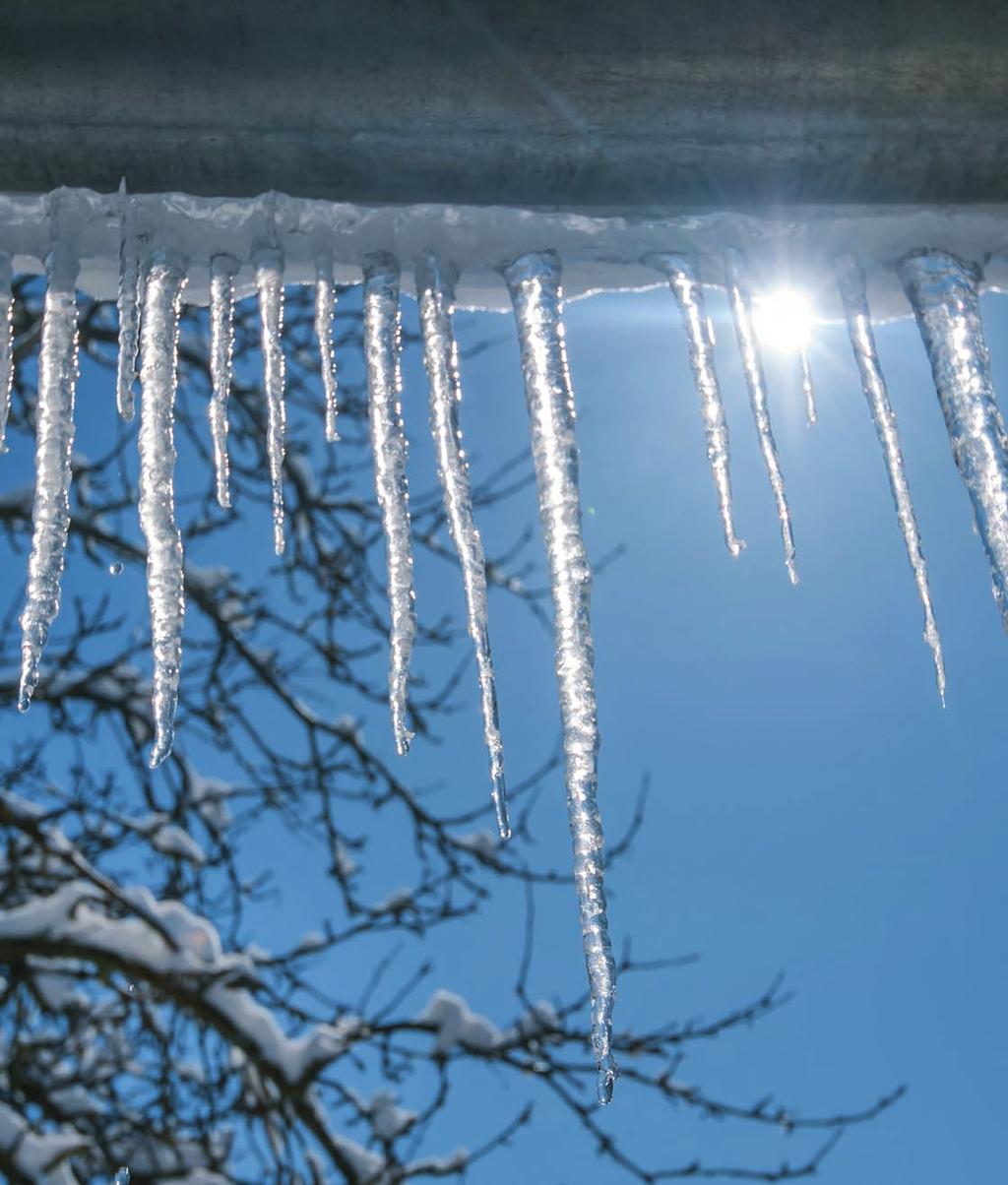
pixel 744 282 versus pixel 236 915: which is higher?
pixel 236 915

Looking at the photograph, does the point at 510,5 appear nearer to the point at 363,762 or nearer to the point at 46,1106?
the point at 363,762

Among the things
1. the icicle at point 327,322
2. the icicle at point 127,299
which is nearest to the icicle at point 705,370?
the icicle at point 327,322

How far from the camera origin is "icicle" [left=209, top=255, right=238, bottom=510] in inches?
46.4

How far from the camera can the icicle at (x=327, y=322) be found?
3.79 feet

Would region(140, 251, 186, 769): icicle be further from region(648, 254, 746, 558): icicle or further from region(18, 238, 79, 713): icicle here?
region(648, 254, 746, 558): icicle

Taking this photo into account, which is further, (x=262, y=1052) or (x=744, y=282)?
(x=262, y=1052)

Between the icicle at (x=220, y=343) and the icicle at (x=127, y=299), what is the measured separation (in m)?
0.08

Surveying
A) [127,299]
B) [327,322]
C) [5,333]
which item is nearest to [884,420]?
[327,322]

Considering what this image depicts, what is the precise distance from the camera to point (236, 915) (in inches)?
156

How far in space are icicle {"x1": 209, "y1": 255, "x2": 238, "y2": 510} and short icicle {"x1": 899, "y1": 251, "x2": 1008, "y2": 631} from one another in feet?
2.47

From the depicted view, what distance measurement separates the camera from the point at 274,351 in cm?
140

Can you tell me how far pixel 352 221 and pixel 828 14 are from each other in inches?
18.8

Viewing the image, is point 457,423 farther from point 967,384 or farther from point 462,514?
point 967,384

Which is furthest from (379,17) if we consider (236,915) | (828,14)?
(236,915)
